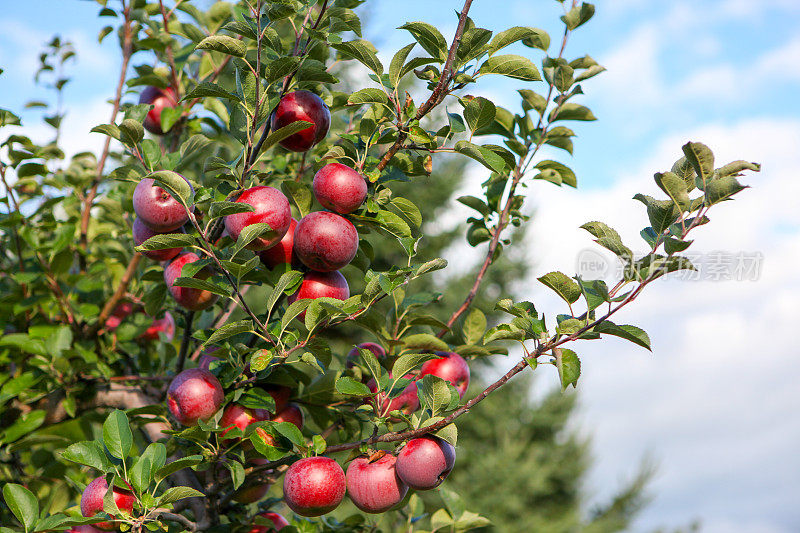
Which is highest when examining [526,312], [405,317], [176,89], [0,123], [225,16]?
[225,16]

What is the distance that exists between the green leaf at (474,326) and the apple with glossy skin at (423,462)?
0.38m

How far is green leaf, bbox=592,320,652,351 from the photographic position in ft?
2.82

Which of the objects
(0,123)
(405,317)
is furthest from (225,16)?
(405,317)

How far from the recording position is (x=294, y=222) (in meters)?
1.08

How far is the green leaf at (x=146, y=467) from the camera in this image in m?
0.91

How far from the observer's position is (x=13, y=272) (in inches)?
64.4

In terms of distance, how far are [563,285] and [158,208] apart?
635mm

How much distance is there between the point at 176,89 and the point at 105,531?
108 centimetres

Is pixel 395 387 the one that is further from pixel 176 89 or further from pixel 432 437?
pixel 176 89

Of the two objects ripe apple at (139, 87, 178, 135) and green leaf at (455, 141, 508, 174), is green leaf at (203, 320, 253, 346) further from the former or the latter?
ripe apple at (139, 87, 178, 135)

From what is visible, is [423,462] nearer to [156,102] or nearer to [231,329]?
[231,329]

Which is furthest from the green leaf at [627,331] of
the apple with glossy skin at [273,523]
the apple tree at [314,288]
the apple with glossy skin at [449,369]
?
the apple with glossy skin at [273,523]

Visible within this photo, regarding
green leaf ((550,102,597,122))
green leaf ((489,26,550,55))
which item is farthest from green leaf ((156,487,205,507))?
green leaf ((550,102,597,122))

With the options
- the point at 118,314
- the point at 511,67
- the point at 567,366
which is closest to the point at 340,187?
the point at 511,67
